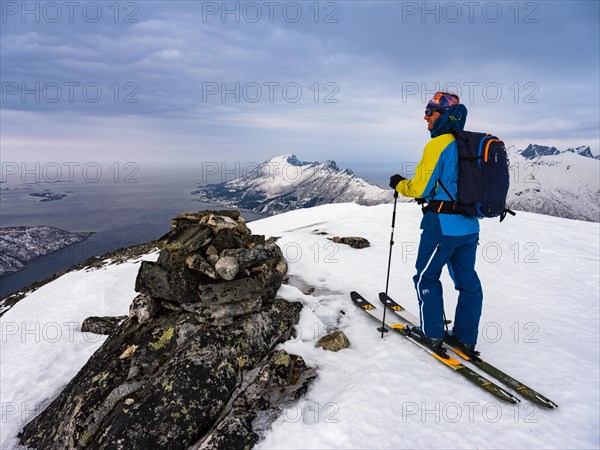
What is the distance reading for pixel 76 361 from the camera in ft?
34.0

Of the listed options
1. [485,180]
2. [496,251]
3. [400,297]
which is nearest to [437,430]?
[485,180]

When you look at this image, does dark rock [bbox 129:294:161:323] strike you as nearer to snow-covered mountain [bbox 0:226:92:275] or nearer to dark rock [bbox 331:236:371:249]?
dark rock [bbox 331:236:371:249]

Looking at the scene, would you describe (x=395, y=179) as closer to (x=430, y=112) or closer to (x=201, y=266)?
(x=430, y=112)

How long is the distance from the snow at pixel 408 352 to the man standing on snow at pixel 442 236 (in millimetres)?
825

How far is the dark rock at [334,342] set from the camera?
24.0 ft

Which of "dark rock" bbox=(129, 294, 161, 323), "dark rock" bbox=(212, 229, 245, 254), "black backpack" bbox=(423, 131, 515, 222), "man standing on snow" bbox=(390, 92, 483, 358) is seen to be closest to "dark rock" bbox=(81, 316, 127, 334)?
"dark rock" bbox=(129, 294, 161, 323)

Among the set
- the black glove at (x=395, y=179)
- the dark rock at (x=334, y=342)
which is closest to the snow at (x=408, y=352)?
the dark rock at (x=334, y=342)

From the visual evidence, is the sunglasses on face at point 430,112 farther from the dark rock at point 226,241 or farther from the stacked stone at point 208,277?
the dark rock at point 226,241

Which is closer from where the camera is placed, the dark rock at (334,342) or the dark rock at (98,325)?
the dark rock at (334,342)

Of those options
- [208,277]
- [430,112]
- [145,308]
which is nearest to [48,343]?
[145,308]

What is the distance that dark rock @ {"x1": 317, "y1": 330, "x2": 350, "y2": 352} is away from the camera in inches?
287

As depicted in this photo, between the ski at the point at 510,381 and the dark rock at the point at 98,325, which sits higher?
the ski at the point at 510,381

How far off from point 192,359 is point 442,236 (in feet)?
18.4

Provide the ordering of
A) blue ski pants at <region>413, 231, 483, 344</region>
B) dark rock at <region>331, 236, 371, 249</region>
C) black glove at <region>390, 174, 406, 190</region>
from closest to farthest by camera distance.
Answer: blue ski pants at <region>413, 231, 483, 344</region>
black glove at <region>390, 174, 406, 190</region>
dark rock at <region>331, 236, 371, 249</region>
